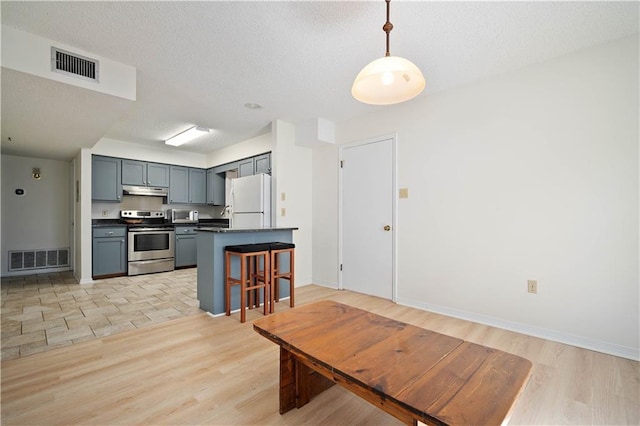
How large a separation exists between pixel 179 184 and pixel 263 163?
7.61ft

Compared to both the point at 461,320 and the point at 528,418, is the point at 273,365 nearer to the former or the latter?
the point at 528,418

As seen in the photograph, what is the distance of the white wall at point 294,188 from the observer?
402cm

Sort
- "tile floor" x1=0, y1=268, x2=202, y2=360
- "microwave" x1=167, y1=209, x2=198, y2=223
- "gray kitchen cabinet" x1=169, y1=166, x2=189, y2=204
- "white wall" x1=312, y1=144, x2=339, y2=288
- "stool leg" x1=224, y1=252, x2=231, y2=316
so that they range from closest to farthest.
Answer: "tile floor" x1=0, y1=268, x2=202, y2=360 → "stool leg" x1=224, y1=252, x2=231, y2=316 → "white wall" x1=312, y1=144, x2=339, y2=288 → "gray kitchen cabinet" x1=169, y1=166, x2=189, y2=204 → "microwave" x1=167, y1=209, x2=198, y2=223

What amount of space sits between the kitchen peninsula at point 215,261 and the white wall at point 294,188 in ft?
2.60

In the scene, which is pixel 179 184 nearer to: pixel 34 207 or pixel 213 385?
pixel 34 207

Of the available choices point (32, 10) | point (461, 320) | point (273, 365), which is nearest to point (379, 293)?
point (461, 320)

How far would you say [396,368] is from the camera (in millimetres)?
1166

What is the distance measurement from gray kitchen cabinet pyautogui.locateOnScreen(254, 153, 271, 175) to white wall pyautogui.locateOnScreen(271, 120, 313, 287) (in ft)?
1.65

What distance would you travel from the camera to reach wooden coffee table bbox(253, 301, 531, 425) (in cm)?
94

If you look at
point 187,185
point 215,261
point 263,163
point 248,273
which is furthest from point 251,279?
point 187,185

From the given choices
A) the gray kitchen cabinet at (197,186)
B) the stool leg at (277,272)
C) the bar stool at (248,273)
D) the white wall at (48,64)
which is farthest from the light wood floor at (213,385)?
the gray kitchen cabinet at (197,186)

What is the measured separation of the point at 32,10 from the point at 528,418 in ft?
12.5

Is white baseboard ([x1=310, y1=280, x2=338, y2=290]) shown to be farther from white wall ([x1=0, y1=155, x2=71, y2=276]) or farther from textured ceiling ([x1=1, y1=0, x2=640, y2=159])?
white wall ([x1=0, y1=155, x2=71, y2=276])

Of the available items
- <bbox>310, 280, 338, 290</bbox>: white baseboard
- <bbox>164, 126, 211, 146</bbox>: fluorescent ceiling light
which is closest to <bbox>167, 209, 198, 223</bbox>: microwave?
<bbox>164, 126, 211, 146</bbox>: fluorescent ceiling light
